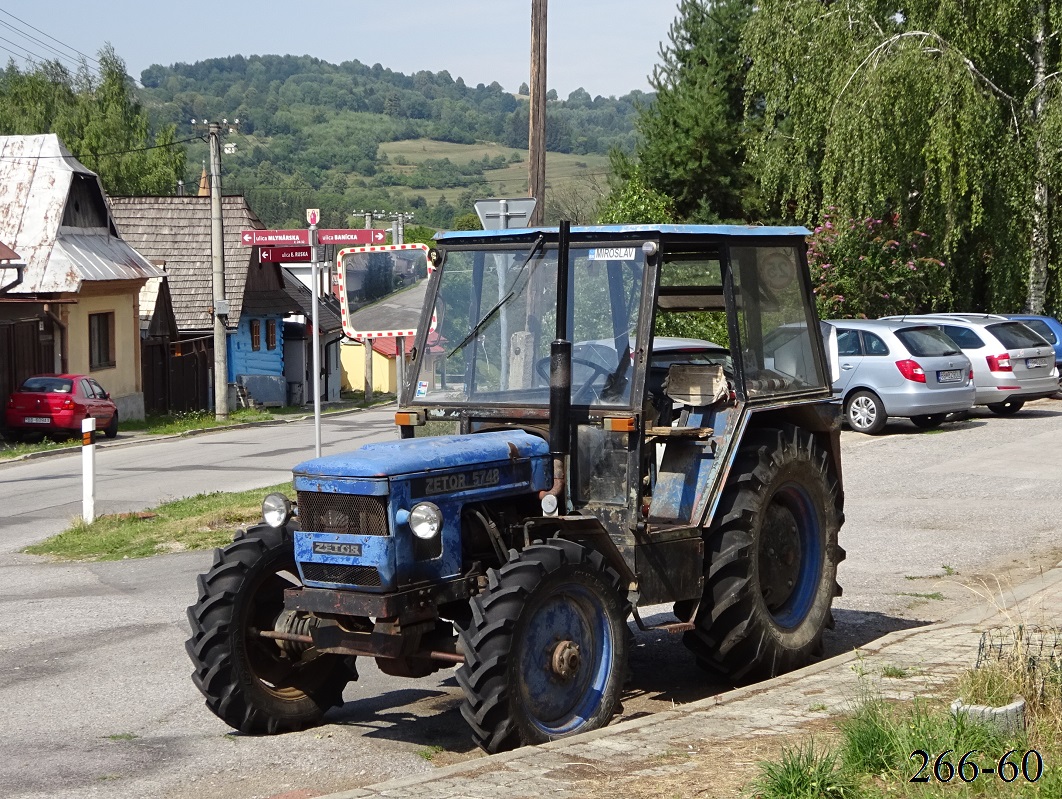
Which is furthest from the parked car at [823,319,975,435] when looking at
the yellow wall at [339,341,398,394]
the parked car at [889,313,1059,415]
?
the yellow wall at [339,341,398,394]

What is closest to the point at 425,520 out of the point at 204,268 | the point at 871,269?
the point at 871,269

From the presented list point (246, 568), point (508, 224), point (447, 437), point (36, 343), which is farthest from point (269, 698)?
point (36, 343)

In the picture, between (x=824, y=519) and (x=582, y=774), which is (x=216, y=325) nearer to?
(x=824, y=519)

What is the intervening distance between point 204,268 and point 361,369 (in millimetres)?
21745

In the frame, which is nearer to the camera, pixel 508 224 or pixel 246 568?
pixel 246 568

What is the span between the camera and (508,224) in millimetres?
13547

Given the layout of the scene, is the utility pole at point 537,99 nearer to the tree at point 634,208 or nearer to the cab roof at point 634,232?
the tree at point 634,208

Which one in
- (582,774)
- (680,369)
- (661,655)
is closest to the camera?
(582,774)

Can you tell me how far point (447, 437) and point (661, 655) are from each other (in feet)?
8.59

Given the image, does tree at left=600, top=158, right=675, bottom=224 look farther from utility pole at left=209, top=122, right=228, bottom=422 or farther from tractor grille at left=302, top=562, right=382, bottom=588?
tractor grille at left=302, top=562, right=382, bottom=588

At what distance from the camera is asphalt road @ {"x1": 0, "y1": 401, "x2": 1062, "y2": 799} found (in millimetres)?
6465

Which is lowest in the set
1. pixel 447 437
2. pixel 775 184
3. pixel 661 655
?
pixel 661 655

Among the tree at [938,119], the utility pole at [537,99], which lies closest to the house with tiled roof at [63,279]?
the tree at [938,119]

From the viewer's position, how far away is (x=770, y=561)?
794 centimetres
